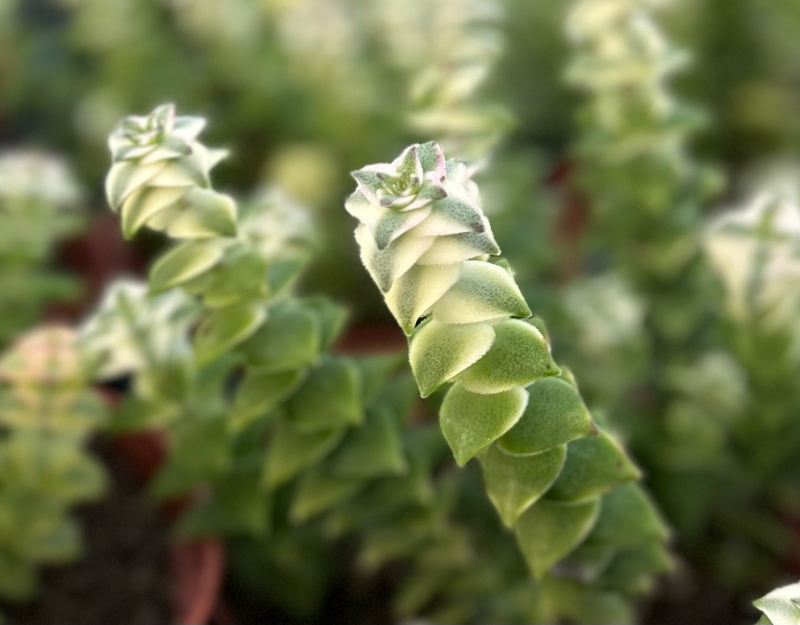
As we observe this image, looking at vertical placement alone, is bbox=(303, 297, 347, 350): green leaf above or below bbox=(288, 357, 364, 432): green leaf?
above

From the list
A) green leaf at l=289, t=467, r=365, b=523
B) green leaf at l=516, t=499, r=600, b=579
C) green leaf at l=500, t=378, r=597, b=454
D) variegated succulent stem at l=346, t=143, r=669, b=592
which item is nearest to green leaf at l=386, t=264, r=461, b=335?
variegated succulent stem at l=346, t=143, r=669, b=592

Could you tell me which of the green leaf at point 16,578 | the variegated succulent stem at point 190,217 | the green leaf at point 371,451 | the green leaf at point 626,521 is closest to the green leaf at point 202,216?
the variegated succulent stem at point 190,217

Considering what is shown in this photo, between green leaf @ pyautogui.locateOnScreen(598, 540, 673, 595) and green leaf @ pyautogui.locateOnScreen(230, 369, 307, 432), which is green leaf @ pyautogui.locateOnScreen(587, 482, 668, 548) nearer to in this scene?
green leaf @ pyautogui.locateOnScreen(598, 540, 673, 595)

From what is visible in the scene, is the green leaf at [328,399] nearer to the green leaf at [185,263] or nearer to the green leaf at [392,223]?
the green leaf at [185,263]

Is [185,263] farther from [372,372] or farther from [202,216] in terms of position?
[372,372]

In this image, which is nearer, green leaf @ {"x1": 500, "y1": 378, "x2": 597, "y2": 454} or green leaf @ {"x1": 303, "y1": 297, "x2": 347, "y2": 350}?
green leaf @ {"x1": 500, "y1": 378, "x2": 597, "y2": 454}

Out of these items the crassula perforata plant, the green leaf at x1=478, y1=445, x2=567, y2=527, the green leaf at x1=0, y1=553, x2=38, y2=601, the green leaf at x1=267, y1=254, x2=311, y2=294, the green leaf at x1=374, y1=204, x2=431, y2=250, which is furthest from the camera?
the green leaf at x1=0, y1=553, x2=38, y2=601

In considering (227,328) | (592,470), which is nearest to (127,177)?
(227,328)
